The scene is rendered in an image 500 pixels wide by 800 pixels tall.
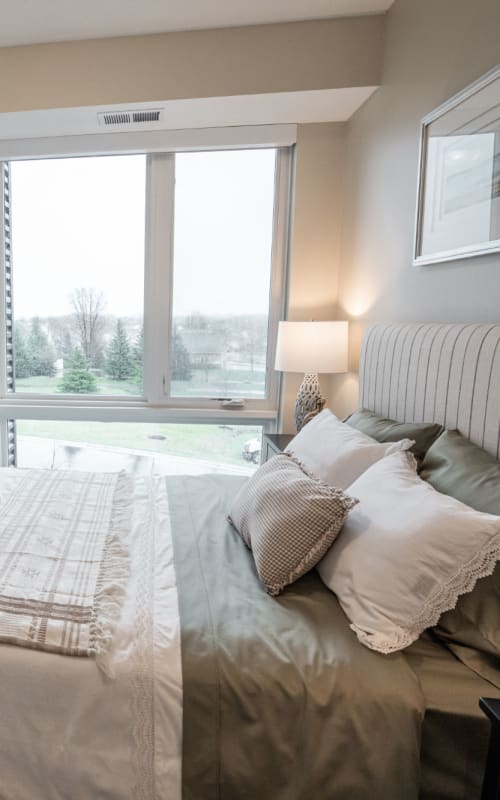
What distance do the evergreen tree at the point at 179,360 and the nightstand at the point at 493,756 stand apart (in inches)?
107

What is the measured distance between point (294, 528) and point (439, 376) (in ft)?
2.44

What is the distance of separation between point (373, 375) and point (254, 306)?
1.32 m

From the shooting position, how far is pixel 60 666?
96cm

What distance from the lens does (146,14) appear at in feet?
7.68

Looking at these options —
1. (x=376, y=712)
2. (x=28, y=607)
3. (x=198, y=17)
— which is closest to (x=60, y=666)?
(x=28, y=607)

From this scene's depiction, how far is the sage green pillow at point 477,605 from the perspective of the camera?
0.97 m

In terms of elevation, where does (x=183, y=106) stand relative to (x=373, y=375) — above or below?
above

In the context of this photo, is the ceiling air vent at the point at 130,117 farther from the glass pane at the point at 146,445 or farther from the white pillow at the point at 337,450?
the white pillow at the point at 337,450

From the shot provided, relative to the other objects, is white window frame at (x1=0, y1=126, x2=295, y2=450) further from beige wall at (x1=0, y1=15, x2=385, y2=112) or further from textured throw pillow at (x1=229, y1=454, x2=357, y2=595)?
textured throw pillow at (x1=229, y1=454, x2=357, y2=595)

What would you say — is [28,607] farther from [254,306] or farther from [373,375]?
[254,306]

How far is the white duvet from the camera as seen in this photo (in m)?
0.93

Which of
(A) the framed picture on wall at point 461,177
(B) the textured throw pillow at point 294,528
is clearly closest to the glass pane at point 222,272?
(A) the framed picture on wall at point 461,177

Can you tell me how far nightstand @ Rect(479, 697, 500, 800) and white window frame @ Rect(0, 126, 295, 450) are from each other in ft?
8.18

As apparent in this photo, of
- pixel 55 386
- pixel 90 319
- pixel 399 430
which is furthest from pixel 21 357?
pixel 399 430
